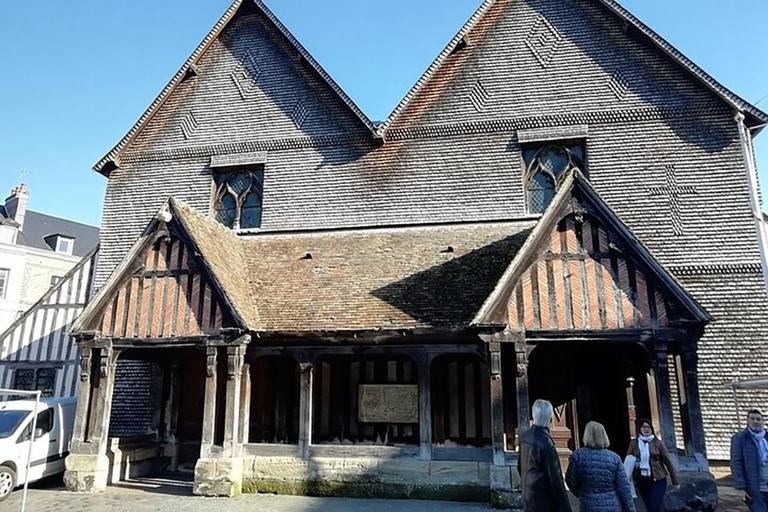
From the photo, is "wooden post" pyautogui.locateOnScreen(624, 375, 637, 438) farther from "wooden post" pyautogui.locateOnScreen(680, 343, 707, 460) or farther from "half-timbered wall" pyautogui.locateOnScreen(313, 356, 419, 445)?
"half-timbered wall" pyautogui.locateOnScreen(313, 356, 419, 445)

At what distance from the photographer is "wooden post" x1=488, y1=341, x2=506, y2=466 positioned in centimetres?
916

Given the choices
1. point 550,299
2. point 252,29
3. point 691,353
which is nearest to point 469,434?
point 550,299

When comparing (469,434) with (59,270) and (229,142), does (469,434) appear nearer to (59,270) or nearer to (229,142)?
(229,142)

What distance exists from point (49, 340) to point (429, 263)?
12530 mm

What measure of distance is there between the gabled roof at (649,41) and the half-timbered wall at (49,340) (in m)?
10.5

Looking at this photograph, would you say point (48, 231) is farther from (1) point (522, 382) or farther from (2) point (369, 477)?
(1) point (522, 382)

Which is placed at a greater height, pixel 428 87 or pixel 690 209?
pixel 428 87

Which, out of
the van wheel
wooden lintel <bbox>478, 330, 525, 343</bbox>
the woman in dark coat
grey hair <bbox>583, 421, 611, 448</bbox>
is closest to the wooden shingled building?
wooden lintel <bbox>478, 330, 525, 343</bbox>

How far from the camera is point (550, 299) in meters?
9.51

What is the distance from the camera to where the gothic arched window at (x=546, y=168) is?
13711 mm

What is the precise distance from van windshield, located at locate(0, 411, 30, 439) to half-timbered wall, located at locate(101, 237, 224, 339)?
2.37 m

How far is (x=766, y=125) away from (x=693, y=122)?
156cm

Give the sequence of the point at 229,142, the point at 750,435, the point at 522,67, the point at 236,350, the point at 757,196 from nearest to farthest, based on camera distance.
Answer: the point at 750,435
the point at 236,350
the point at 757,196
the point at 522,67
the point at 229,142

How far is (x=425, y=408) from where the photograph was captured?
33.1 ft
